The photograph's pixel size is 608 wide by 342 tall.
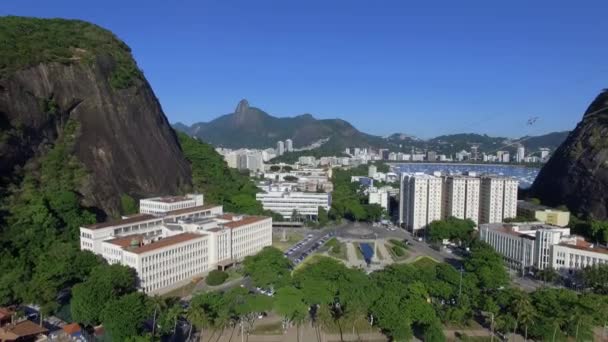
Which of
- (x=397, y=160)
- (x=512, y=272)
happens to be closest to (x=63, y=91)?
(x=512, y=272)

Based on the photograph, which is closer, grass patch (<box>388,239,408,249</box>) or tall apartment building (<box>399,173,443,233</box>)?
grass patch (<box>388,239,408,249</box>)

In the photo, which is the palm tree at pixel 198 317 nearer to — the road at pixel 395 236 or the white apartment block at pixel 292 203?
the road at pixel 395 236

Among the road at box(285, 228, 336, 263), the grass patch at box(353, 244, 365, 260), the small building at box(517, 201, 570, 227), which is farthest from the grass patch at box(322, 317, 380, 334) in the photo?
the small building at box(517, 201, 570, 227)

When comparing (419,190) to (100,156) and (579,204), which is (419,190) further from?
(100,156)

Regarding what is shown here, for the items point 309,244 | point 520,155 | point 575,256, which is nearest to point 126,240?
point 309,244

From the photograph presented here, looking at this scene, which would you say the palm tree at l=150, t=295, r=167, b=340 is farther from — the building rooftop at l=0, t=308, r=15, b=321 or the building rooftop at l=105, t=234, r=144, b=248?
the building rooftop at l=105, t=234, r=144, b=248

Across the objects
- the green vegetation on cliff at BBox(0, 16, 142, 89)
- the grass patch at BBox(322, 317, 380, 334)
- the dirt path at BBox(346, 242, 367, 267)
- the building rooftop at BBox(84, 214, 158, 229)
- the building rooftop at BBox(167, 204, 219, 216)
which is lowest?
the dirt path at BBox(346, 242, 367, 267)
